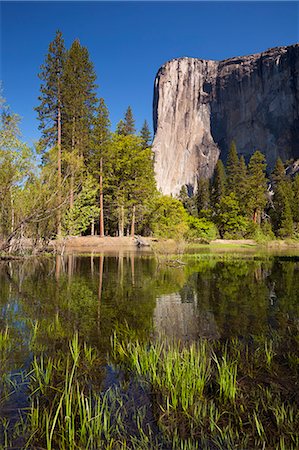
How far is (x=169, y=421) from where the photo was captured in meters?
3.52

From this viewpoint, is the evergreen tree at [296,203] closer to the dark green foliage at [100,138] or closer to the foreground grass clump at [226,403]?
the dark green foliage at [100,138]

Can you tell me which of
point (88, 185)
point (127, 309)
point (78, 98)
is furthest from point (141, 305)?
point (78, 98)

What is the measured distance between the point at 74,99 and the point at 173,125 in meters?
88.1

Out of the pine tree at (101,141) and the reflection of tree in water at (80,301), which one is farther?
the pine tree at (101,141)

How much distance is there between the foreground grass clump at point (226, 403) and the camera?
3.24 meters

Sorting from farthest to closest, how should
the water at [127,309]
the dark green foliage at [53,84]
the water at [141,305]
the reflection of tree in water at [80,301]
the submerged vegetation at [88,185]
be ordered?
the dark green foliage at [53,84] < the submerged vegetation at [88,185] < the water at [141,305] < the reflection of tree in water at [80,301] < the water at [127,309]

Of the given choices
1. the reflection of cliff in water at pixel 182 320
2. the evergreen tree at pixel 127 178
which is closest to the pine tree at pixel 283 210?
the evergreen tree at pixel 127 178

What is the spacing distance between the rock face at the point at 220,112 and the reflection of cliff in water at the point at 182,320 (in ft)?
325

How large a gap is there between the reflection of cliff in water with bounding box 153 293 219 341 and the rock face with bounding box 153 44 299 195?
325 ft

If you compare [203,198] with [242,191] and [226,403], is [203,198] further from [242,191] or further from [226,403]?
[226,403]

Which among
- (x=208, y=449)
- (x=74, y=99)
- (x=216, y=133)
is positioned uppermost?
(x=216, y=133)

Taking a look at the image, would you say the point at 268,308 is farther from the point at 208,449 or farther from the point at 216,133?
the point at 216,133

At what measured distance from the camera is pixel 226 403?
12.6 feet

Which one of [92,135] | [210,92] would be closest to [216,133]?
[210,92]
